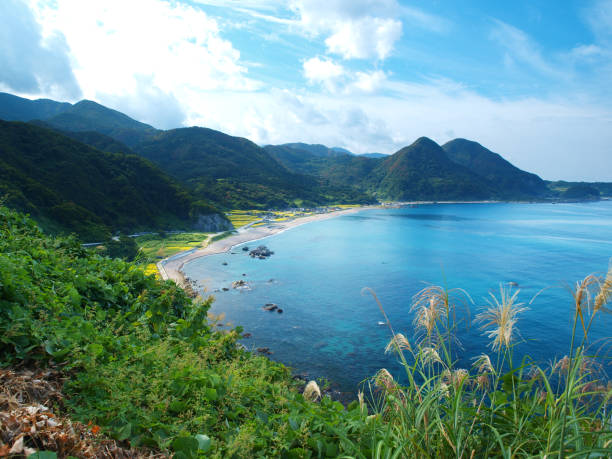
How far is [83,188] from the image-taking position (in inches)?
2302

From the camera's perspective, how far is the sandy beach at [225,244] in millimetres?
41013

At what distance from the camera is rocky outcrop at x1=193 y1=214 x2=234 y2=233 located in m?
72.6

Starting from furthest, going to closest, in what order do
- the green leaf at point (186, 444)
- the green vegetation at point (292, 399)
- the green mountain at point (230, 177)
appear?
1. the green mountain at point (230, 177)
2. the green leaf at point (186, 444)
3. the green vegetation at point (292, 399)

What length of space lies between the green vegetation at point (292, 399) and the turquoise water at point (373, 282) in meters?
0.70

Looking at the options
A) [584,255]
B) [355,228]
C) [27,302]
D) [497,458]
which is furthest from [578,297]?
[355,228]

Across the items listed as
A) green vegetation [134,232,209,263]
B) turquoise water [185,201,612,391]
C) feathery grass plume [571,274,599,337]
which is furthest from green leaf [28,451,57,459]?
green vegetation [134,232,209,263]

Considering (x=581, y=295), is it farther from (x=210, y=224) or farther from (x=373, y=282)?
(x=210, y=224)

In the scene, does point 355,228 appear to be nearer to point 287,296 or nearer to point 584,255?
point 584,255

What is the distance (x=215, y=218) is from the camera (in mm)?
74562

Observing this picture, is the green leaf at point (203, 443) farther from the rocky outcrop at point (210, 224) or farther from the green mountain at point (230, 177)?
the green mountain at point (230, 177)

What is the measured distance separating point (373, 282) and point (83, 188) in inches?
2070

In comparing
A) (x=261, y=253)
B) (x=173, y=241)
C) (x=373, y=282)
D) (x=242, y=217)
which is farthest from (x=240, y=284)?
(x=242, y=217)

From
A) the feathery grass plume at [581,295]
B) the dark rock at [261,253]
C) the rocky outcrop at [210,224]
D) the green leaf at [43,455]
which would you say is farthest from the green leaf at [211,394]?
the rocky outcrop at [210,224]

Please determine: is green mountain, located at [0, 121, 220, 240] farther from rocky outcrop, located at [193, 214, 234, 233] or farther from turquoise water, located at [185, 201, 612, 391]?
turquoise water, located at [185, 201, 612, 391]
